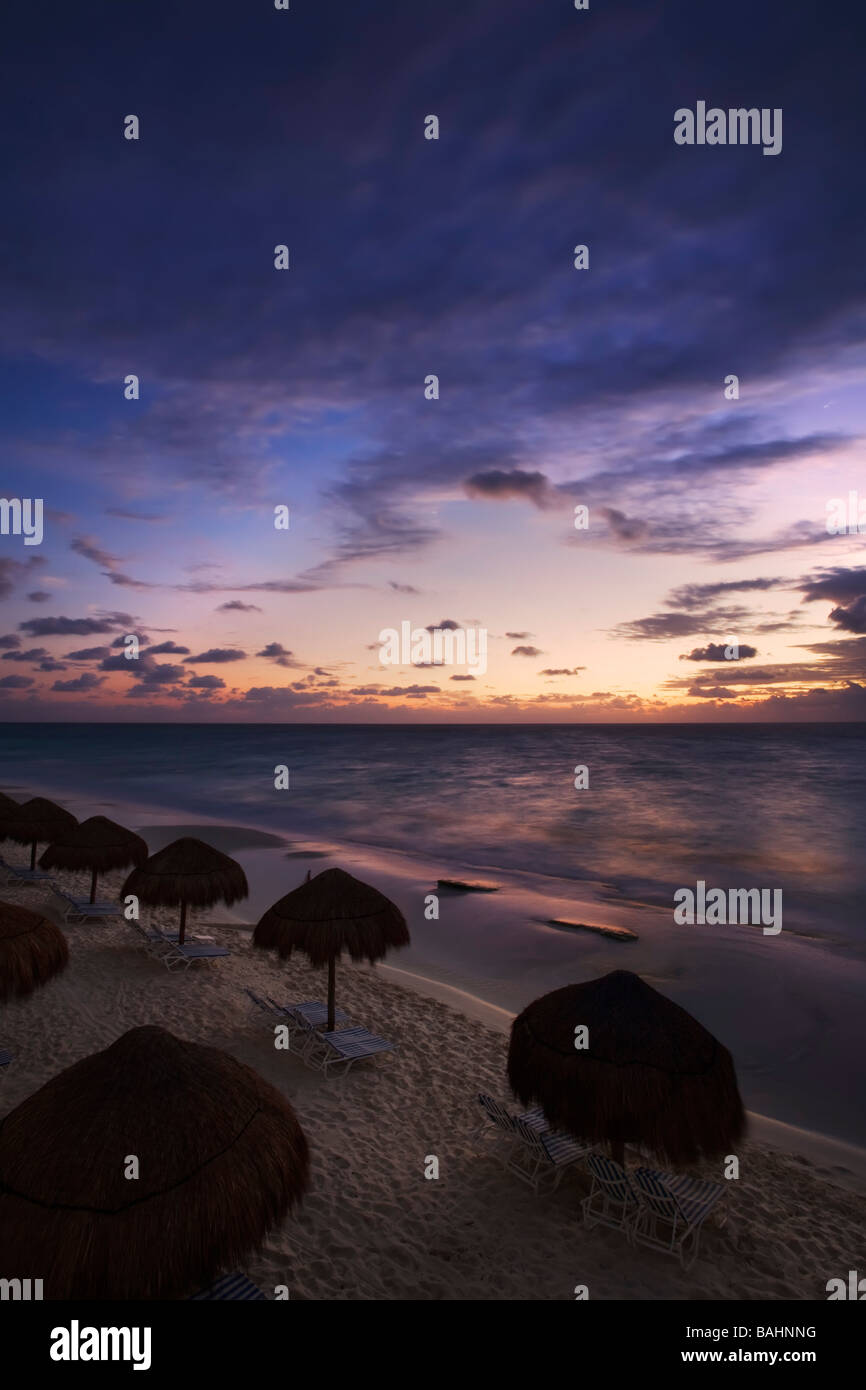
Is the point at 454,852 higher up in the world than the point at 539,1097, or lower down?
lower down

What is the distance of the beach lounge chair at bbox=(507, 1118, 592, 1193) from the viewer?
23.2 feet

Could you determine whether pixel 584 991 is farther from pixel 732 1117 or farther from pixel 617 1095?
pixel 732 1117

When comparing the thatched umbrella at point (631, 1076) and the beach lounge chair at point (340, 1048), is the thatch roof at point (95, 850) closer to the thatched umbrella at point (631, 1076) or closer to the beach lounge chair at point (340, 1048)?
the beach lounge chair at point (340, 1048)

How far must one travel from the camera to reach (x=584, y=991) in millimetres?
7035

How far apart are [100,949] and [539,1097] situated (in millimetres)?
9977

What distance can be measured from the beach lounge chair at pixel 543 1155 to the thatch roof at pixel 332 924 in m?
3.04

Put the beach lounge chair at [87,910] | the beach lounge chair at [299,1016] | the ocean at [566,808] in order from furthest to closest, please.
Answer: the ocean at [566,808] → the beach lounge chair at [87,910] → the beach lounge chair at [299,1016]

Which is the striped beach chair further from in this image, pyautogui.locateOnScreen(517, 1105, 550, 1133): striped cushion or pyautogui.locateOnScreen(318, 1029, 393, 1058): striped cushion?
pyautogui.locateOnScreen(318, 1029, 393, 1058): striped cushion

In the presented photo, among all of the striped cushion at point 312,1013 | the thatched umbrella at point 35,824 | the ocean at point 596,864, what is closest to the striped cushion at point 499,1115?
the striped cushion at point 312,1013

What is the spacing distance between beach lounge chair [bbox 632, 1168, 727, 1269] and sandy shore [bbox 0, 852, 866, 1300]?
0.13 metres

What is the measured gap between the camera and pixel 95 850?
14359 millimetres

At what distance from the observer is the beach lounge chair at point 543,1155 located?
7064 millimetres
